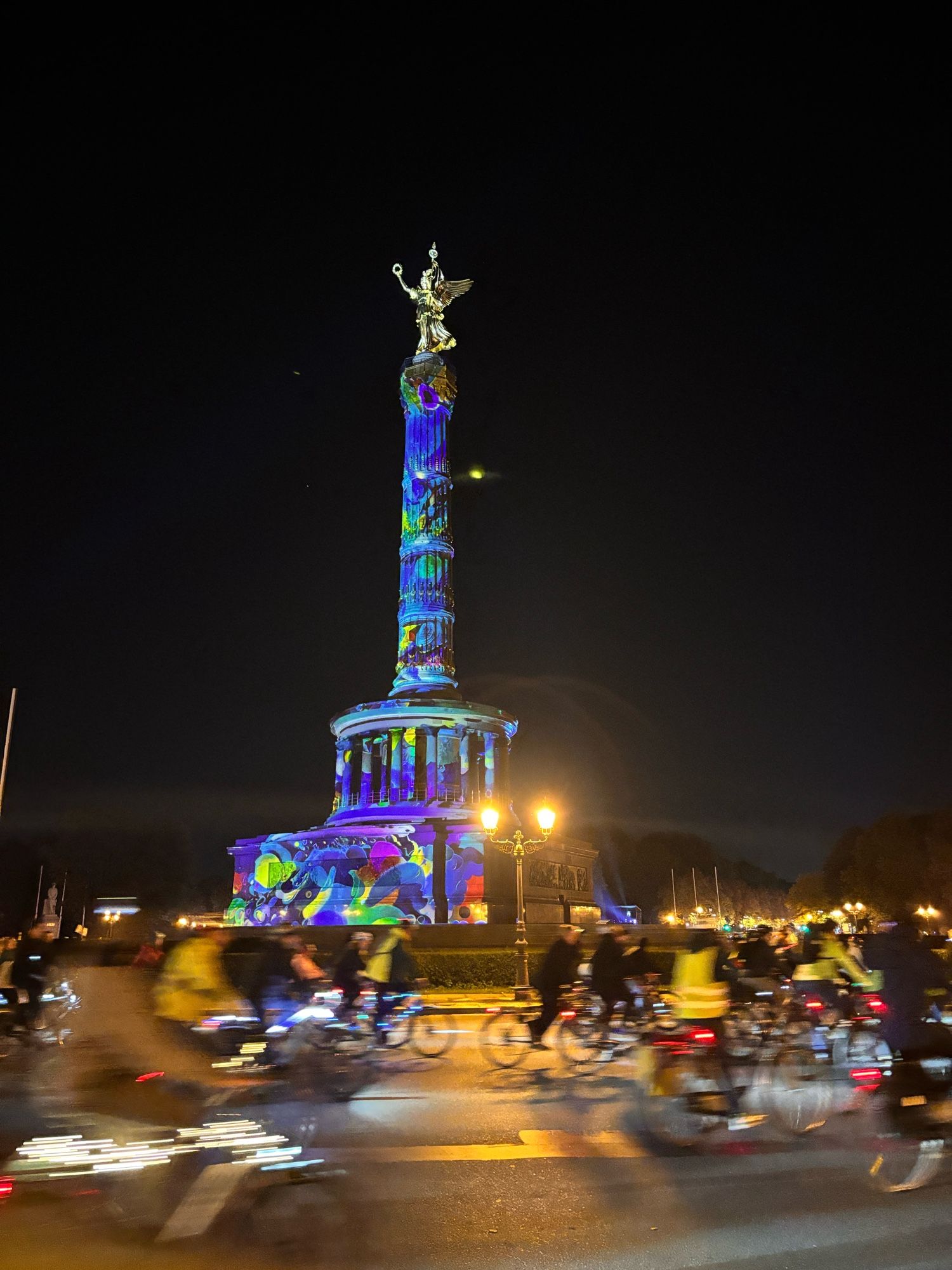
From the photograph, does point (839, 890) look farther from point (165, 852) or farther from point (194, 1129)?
point (194, 1129)

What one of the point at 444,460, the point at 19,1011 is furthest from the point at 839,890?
the point at 19,1011

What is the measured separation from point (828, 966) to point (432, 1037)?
5.57m

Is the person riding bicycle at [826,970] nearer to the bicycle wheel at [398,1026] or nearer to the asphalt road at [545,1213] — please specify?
the asphalt road at [545,1213]

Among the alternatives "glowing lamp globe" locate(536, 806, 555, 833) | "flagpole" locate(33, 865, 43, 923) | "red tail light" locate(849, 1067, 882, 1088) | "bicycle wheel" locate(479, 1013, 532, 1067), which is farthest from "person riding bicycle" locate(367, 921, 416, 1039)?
"flagpole" locate(33, 865, 43, 923)

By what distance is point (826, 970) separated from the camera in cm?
1261

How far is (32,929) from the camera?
1401cm

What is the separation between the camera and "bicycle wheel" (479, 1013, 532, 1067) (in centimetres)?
1293

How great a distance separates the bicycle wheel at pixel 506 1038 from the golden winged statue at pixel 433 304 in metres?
50.9

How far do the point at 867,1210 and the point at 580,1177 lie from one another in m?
1.94

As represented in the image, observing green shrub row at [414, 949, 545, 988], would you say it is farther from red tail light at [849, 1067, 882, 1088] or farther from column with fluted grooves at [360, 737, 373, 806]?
column with fluted grooves at [360, 737, 373, 806]

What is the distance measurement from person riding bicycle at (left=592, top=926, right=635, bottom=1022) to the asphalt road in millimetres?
3263

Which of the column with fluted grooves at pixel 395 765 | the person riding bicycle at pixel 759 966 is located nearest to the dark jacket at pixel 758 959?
the person riding bicycle at pixel 759 966

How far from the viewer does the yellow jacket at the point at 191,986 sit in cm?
915

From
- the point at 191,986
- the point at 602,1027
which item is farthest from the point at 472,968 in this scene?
the point at 191,986
